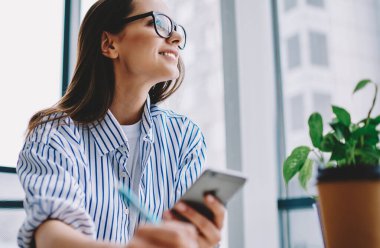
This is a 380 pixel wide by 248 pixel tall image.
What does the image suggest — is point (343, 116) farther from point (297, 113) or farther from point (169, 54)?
point (297, 113)

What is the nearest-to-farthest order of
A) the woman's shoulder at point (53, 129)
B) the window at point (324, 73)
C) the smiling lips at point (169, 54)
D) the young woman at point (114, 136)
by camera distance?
the young woman at point (114, 136) < the woman's shoulder at point (53, 129) < the smiling lips at point (169, 54) < the window at point (324, 73)

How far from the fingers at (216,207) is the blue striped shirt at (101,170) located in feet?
0.86

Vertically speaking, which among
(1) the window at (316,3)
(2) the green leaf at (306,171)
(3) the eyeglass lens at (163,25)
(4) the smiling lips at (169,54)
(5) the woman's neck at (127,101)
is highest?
(1) the window at (316,3)

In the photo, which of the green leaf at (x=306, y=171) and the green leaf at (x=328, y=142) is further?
the green leaf at (x=306, y=171)

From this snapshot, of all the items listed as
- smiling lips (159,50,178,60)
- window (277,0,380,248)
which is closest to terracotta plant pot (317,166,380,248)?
smiling lips (159,50,178,60)

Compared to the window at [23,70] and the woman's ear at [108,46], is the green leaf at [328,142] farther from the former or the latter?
the window at [23,70]

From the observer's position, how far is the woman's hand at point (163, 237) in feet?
2.25

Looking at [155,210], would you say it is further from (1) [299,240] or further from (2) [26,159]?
(1) [299,240]

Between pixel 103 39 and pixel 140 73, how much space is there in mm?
174

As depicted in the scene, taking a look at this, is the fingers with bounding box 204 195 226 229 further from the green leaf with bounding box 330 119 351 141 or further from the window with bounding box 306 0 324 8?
the window with bounding box 306 0 324 8

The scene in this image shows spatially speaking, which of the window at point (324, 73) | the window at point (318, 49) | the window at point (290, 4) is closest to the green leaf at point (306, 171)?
the window at point (324, 73)

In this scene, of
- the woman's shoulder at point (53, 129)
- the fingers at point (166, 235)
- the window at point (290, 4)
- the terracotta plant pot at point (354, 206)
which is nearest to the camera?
the fingers at point (166, 235)

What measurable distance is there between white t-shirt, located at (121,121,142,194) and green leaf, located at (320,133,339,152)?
526 millimetres

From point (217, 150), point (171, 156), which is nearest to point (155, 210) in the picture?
point (171, 156)
